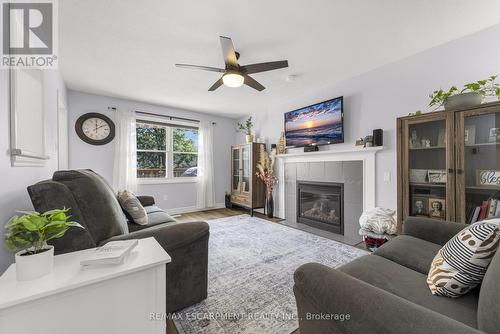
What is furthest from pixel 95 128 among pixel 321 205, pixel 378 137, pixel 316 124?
pixel 378 137

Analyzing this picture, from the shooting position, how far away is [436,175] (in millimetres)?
2148

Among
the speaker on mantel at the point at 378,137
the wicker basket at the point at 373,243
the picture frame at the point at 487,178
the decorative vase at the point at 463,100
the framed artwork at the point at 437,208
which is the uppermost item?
the decorative vase at the point at 463,100

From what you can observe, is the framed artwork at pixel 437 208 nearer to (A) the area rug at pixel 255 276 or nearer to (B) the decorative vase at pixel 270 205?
(A) the area rug at pixel 255 276

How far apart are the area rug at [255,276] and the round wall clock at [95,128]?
2.67 metres

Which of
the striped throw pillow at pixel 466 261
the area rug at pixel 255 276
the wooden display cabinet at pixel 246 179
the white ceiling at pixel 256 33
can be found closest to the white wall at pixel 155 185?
the wooden display cabinet at pixel 246 179

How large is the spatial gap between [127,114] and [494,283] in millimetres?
4884

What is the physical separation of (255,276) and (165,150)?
3614 millimetres

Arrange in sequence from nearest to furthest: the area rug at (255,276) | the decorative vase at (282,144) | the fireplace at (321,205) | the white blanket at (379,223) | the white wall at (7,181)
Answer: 1. the white wall at (7,181)
2. the area rug at (255,276)
3. the white blanket at (379,223)
4. the fireplace at (321,205)
5. the decorative vase at (282,144)

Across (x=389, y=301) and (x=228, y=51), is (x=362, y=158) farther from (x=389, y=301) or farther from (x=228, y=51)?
(x=389, y=301)

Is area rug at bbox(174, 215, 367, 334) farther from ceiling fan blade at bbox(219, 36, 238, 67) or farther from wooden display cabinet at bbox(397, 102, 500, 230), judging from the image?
ceiling fan blade at bbox(219, 36, 238, 67)

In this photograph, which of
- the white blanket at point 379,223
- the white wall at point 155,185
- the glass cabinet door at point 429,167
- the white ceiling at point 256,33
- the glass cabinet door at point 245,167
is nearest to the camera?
the white ceiling at point 256,33

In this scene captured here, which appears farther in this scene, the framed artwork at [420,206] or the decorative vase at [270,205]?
the decorative vase at [270,205]

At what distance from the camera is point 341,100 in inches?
124

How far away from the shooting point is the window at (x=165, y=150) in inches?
174
